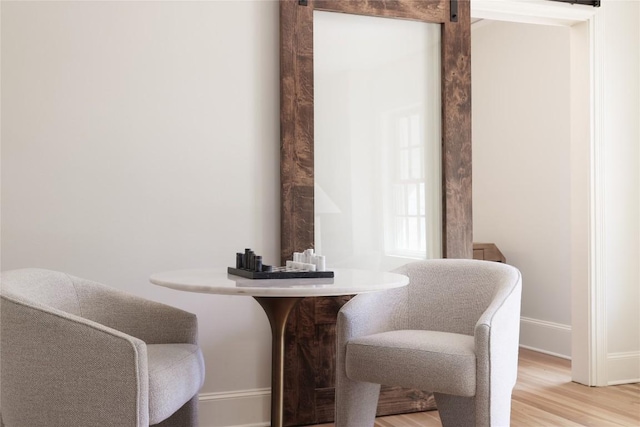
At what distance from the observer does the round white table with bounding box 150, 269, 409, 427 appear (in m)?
1.91

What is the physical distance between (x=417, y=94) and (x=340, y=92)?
1.35 feet

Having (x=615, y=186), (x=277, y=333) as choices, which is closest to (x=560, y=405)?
→ (x=615, y=186)

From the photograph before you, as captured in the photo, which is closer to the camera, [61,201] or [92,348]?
[92,348]

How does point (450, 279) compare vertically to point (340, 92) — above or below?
below

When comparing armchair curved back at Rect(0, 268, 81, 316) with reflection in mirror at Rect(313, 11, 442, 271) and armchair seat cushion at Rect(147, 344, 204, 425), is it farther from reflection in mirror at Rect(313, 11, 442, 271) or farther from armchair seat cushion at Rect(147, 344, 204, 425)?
reflection in mirror at Rect(313, 11, 442, 271)

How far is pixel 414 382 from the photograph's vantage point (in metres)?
2.40

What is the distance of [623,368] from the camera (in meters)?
3.92

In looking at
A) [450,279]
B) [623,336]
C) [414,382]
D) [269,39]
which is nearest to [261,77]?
[269,39]

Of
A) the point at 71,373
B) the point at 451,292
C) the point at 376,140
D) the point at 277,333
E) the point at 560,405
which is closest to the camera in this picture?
the point at 71,373

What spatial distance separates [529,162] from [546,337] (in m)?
1.26

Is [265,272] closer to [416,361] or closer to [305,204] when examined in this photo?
[416,361]

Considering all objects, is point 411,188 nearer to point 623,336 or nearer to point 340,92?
point 340,92

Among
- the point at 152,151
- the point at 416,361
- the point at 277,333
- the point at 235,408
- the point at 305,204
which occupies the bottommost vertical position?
the point at 235,408

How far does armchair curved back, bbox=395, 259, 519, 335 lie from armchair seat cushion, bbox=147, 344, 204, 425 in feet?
3.15
